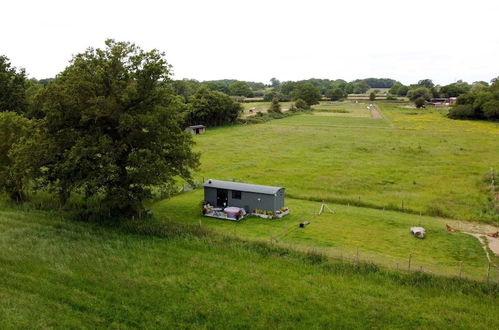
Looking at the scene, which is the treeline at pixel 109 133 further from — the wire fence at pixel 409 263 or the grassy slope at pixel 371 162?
the grassy slope at pixel 371 162

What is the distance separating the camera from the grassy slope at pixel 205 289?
16188 millimetres

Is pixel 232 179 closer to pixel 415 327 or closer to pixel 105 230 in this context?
pixel 105 230

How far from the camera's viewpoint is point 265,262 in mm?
21656

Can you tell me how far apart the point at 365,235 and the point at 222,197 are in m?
11.2

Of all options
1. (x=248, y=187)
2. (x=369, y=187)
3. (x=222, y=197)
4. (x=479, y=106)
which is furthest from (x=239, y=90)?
(x=248, y=187)

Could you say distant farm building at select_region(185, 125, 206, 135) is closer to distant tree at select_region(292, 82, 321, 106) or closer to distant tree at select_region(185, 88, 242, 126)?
distant tree at select_region(185, 88, 242, 126)

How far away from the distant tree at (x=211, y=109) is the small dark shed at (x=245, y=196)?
177ft

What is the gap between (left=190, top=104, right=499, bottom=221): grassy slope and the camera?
36.8 m

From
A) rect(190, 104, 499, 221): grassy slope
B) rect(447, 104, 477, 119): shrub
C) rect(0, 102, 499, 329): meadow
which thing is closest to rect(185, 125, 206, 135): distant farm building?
rect(190, 104, 499, 221): grassy slope

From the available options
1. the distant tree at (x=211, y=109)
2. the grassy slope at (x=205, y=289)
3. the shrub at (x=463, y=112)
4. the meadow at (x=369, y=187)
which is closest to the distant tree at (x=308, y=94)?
the shrub at (x=463, y=112)

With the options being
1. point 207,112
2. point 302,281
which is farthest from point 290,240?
point 207,112

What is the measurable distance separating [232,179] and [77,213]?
56.5 feet

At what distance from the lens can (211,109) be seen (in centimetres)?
8862

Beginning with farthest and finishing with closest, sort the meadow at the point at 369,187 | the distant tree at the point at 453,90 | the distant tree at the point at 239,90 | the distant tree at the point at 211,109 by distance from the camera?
1. the distant tree at the point at 239,90
2. the distant tree at the point at 453,90
3. the distant tree at the point at 211,109
4. the meadow at the point at 369,187
